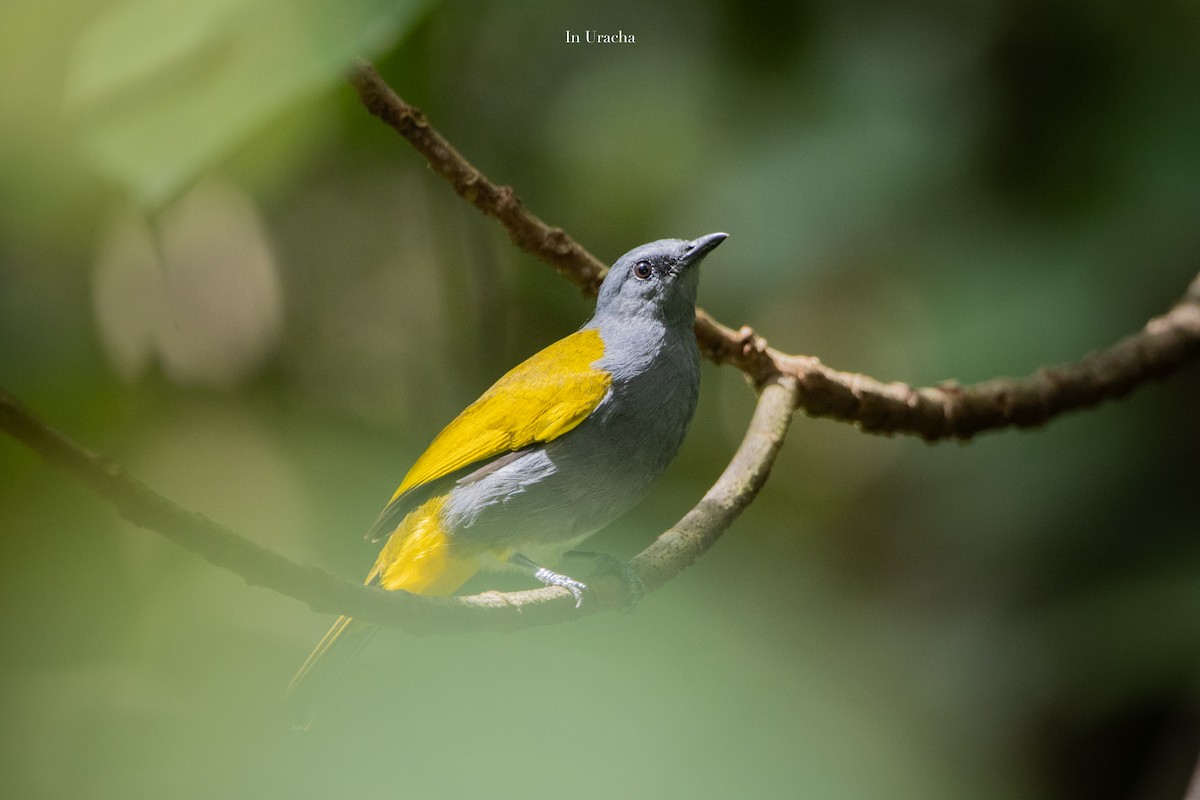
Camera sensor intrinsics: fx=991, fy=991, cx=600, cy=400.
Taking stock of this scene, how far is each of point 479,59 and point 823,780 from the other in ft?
6.22

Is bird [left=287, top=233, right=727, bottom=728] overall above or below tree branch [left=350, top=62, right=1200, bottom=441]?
below

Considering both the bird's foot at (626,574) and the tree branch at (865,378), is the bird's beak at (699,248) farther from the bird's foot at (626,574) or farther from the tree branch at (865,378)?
the bird's foot at (626,574)

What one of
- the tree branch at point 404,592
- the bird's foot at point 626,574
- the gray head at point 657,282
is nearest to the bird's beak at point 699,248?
the gray head at point 657,282

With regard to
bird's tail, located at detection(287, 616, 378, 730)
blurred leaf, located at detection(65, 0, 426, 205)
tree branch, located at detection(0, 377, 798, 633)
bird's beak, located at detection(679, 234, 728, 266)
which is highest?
bird's beak, located at detection(679, 234, 728, 266)

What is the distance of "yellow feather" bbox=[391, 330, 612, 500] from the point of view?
5.12 feet

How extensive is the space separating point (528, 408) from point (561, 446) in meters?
0.09

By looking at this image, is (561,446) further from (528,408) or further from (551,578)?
(551,578)

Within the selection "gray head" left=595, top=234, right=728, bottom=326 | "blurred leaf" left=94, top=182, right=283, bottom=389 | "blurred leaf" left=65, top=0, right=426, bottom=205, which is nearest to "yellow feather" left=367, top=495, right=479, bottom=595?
"gray head" left=595, top=234, right=728, bottom=326

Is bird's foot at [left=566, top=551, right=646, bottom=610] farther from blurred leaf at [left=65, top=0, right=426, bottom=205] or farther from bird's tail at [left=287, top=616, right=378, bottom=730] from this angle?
blurred leaf at [left=65, top=0, right=426, bottom=205]

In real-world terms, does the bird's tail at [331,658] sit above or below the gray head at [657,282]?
below

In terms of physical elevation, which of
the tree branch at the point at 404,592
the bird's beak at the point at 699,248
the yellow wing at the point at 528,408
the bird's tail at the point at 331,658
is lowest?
the bird's tail at the point at 331,658

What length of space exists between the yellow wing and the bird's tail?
251 mm

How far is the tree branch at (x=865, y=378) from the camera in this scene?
5.11 ft

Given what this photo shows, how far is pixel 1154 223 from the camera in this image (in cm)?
282
